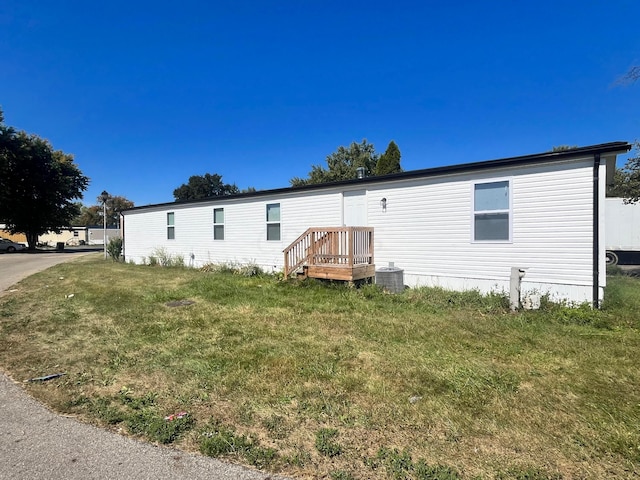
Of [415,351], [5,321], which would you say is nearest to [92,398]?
[415,351]

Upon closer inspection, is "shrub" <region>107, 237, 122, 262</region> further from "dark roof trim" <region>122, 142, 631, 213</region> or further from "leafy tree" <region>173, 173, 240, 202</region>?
"leafy tree" <region>173, 173, 240, 202</region>

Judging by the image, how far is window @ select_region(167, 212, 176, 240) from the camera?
14.6 m

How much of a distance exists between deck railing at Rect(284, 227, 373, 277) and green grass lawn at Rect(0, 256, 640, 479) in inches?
77.5

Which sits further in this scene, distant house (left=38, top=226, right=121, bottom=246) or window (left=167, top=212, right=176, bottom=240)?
distant house (left=38, top=226, right=121, bottom=246)

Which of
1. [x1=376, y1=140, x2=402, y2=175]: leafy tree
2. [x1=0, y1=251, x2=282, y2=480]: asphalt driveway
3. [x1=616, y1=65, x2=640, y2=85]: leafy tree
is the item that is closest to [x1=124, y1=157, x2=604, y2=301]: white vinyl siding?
[x1=616, y1=65, x2=640, y2=85]: leafy tree

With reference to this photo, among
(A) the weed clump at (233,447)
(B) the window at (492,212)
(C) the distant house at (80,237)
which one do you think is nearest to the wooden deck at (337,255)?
(B) the window at (492,212)

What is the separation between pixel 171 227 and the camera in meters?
14.7

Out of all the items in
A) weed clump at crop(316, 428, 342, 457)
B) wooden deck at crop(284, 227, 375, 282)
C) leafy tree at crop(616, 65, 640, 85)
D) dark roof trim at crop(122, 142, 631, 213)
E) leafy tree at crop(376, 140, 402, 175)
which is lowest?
weed clump at crop(316, 428, 342, 457)

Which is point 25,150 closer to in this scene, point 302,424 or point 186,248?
point 186,248

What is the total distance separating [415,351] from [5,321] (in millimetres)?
6695

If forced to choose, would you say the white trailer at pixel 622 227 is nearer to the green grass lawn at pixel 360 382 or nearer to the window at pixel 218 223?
the green grass lawn at pixel 360 382

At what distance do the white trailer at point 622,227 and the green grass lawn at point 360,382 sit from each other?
941cm

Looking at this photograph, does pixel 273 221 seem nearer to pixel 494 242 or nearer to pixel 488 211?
pixel 488 211

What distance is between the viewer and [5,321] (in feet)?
18.7
